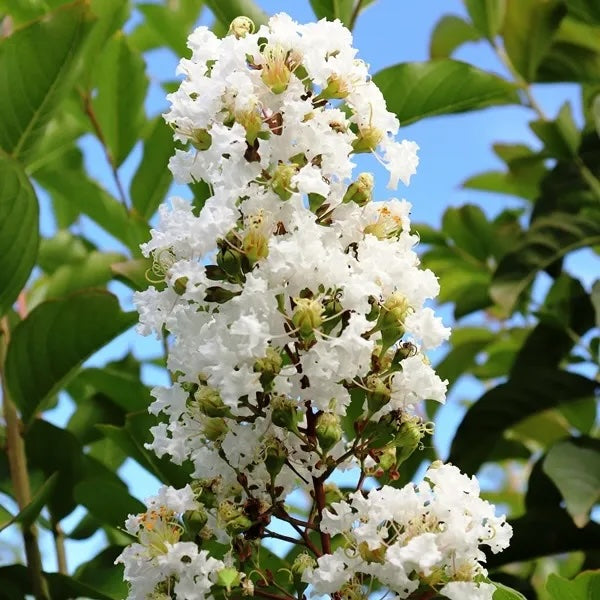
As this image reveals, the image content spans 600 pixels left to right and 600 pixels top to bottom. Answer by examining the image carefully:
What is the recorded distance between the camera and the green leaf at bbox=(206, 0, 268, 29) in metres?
1.46

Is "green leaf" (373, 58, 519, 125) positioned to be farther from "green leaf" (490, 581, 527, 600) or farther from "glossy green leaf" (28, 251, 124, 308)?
"green leaf" (490, 581, 527, 600)

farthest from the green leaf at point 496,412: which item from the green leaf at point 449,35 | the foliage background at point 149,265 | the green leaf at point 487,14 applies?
the green leaf at point 449,35

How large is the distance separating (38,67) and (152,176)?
0.43 metres

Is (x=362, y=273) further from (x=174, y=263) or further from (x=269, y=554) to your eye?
(x=269, y=554)

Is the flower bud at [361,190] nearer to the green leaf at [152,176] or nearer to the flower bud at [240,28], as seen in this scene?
the flower bud at [240,28]

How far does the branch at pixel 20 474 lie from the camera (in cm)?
141

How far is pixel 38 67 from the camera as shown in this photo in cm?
142

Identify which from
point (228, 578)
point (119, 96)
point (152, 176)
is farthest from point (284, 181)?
point (119, 96)

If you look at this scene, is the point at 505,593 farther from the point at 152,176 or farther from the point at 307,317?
the point at 152,176

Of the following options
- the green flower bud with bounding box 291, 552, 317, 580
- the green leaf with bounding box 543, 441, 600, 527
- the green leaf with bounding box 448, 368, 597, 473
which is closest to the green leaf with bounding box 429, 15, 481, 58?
the green leaf with bounding box 448, 368, 597, 473

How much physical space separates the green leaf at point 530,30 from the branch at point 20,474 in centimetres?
135

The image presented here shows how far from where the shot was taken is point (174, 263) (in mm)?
979

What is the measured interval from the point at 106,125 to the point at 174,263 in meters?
1.01

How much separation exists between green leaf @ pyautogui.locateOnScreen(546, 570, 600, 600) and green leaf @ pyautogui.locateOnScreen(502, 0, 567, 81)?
4.77ft
